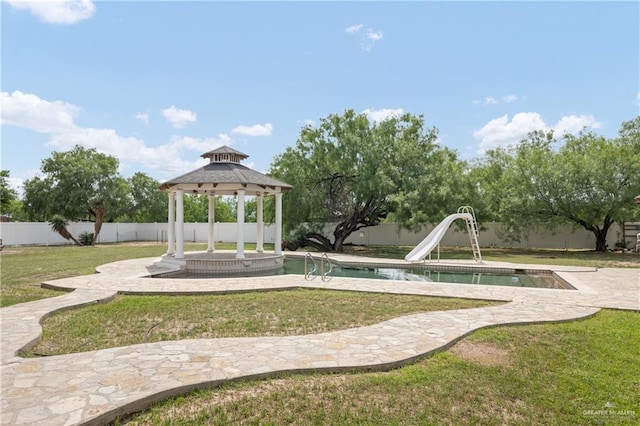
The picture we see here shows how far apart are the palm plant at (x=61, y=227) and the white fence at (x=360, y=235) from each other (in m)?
1.13

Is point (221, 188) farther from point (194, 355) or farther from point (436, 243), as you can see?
point (194, 355)

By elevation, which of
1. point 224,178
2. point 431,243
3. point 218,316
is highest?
point 224,178

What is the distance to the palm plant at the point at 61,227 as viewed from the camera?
23.5 meters

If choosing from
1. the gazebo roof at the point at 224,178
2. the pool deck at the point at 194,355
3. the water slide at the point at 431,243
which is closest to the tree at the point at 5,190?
the gazebo roof at the point at 224,178

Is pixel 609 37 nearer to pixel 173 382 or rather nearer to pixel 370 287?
pixel 370 287

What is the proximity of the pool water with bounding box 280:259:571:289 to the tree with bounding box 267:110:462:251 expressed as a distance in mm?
3963

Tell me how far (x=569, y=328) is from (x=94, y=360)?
19.5 feet

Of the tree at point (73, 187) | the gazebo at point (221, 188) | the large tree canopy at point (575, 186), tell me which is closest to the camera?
the gazebo at point (221, 188)

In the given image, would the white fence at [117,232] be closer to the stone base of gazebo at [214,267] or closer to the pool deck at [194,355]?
the stone base of gazebo at [214,267]

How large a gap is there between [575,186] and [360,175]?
9.95m

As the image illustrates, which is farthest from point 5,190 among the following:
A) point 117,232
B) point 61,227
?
point 117,232

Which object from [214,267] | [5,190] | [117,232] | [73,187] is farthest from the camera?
[117,232]

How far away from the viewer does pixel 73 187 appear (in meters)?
28.1

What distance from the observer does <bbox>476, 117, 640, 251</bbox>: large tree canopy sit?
17219 millimetres
